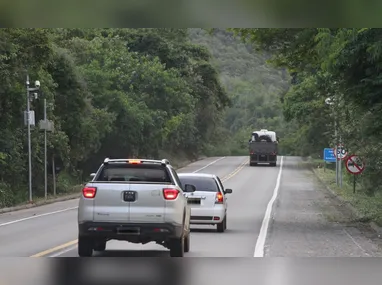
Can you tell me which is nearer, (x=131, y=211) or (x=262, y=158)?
(x=131, y=211)

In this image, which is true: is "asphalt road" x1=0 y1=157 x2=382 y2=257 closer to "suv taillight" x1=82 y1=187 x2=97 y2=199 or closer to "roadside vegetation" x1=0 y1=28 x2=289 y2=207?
"suv taillight" x1=82 y1=187 x2=97 y2=199

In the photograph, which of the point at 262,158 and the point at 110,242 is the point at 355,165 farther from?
the point at 262,158

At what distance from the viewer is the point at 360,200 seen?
121ft

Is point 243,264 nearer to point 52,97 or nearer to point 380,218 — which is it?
point 380,218

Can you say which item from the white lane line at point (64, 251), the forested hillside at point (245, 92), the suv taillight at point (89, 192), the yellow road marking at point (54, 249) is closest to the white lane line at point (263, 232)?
the white lane line at point (64, 251)

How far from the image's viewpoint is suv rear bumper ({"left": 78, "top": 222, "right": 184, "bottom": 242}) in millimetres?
14797

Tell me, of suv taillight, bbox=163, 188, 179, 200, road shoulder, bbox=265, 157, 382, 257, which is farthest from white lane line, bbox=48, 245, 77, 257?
road shoulder, bbox=265, 157, 382, 257

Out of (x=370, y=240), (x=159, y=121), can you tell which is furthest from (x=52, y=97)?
(x=370, y=240)

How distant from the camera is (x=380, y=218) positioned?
25922mm

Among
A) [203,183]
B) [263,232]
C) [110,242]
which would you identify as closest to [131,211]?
[110,242]

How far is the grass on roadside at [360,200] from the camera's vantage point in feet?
90.0

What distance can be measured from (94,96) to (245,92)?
101048mm

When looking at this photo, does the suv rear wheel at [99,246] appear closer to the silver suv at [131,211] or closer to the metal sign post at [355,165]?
the silver suv at [131,211]

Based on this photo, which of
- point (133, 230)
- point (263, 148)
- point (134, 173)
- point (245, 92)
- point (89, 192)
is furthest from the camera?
point (245, 92)
